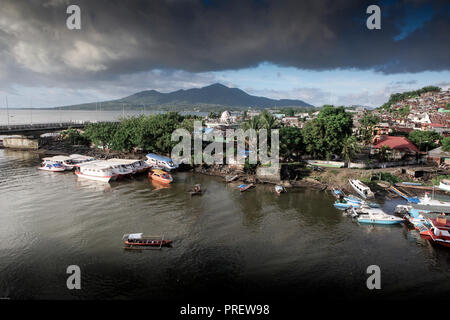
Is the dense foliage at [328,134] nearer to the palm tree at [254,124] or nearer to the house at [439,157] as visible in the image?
the palm tree at [254,124]

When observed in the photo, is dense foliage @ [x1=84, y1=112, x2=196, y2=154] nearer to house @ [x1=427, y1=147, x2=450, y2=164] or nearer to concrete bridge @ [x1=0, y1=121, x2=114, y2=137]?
concrete bridge @ [x1=0, y1=121, x2=114, y2=137]

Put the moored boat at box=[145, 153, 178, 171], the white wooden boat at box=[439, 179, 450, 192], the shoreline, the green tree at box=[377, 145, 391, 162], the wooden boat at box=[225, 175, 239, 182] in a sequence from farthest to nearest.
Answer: the moored boat at box=[145, 153, 178, 171] → the green tree at box=[377, 145, 391, 162] → the wooden boat at box=[225, 175, 239, 182] → the shoreline → the white wooden boat at box=[439, 179, 450, 192]

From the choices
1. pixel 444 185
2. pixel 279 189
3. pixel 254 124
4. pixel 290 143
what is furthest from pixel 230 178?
pixel 444 185

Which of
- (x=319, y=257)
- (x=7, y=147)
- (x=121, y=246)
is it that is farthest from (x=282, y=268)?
(x=7, y=147)

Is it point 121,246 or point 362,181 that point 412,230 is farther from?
point 121,246

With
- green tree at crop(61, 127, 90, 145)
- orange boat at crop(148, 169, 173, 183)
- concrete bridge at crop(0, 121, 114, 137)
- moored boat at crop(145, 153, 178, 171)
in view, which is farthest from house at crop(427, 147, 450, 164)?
concrete bridge at crop(0, 121, 114, 137)
